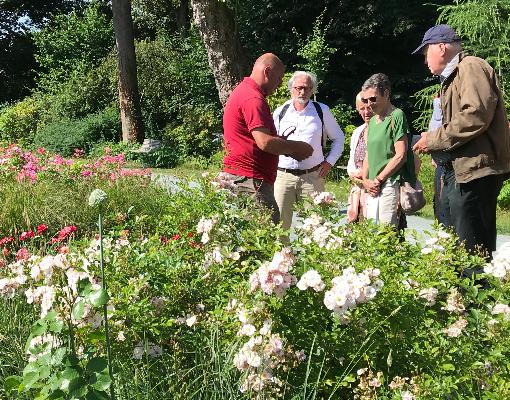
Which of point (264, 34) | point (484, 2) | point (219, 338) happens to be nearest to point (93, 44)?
point (264, 34)

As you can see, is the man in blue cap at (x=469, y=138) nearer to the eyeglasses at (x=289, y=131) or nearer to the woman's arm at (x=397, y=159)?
the woman's arm at (x=397, y=159)

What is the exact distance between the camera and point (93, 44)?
23625 millimetres

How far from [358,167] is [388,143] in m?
0.47

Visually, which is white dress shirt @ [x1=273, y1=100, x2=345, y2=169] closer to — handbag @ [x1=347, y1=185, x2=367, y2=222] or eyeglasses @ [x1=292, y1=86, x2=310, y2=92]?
eyeglasses @ [x1=292, y1=86, x2=310, y2=92]

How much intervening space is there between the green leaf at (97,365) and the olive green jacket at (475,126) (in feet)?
7.55

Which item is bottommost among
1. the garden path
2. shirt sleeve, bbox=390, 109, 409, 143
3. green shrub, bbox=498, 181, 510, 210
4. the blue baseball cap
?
green shrub, bbox=498, 181, 510, 210

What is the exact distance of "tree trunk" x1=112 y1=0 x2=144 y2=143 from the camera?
1825cm

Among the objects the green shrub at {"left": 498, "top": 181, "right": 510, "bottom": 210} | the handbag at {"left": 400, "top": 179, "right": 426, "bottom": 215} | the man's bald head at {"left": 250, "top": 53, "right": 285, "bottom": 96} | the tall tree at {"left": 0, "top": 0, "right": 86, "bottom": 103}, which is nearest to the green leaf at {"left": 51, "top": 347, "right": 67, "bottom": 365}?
the man's bald head at {"left": 250, "top": 53, "right": 285, "bottom": 96}

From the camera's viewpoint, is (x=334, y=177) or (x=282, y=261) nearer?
(x=282, y=261)

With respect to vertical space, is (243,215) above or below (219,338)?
above

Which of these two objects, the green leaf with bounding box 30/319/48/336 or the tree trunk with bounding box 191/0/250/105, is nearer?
the green leaf with bounding box 30/319/48/336

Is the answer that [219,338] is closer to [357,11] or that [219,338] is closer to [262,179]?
[262,179]

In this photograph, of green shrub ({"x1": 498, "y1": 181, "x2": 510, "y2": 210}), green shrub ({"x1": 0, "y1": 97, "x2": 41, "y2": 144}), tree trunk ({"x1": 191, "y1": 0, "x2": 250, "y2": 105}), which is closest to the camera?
green shrub ({"x1": 498, "y1": 181, "x2": 510, "y2": 210})

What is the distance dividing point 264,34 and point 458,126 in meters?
16.2
